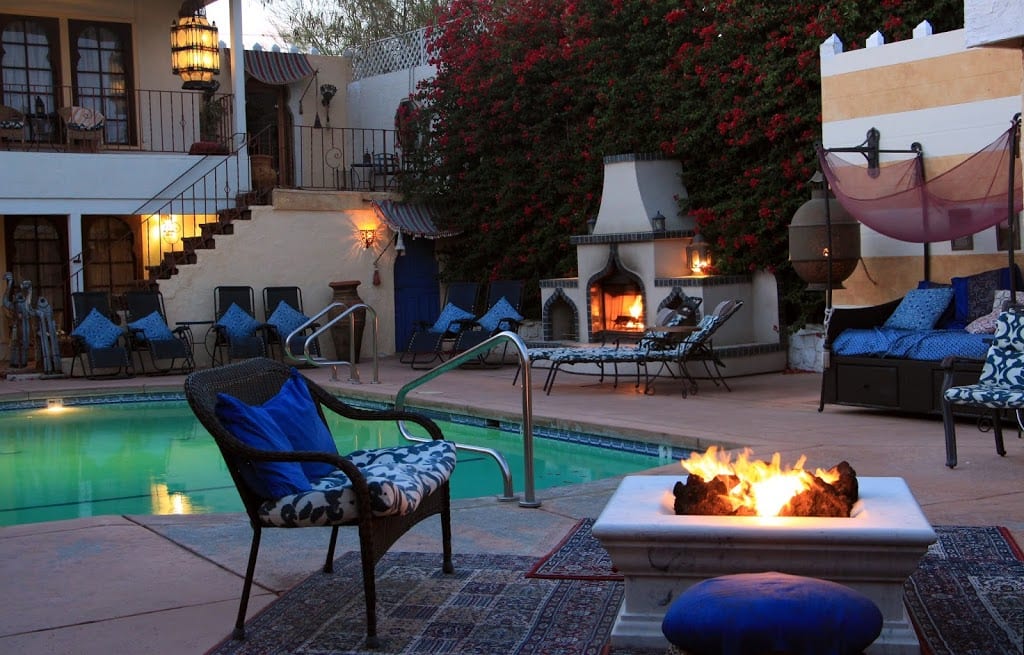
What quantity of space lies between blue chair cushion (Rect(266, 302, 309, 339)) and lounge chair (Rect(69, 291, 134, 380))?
1.69 metres

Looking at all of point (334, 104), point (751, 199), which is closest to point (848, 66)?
point (751, 199)

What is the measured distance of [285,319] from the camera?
14.2 meters

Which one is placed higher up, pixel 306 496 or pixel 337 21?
pixel 337 21

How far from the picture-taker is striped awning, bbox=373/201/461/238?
15.3 meters

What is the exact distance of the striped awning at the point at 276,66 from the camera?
57.6 feet

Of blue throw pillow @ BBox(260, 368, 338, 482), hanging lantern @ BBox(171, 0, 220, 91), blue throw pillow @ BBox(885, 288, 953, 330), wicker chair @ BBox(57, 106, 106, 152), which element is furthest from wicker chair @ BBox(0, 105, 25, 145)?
blue throw pillow @ BBox(260, 368, 338, 482)

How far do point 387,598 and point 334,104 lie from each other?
1548cm

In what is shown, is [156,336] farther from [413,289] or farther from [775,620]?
[775,620]

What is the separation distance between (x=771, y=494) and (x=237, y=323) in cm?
1103

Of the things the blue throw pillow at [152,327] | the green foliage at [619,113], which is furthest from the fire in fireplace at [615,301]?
the blue throw pillow at [152,327]

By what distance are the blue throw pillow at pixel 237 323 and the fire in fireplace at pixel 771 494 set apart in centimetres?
1072

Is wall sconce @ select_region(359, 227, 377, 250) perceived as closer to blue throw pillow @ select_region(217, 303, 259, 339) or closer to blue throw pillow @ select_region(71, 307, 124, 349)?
blue throw pillow @ select_region(217, 303, 259, 339)

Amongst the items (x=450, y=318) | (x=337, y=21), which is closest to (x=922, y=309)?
(x=450, y=318)

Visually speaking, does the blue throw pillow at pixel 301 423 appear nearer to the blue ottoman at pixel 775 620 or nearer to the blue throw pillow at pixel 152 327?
the blue ottoman at pixel 775 620
